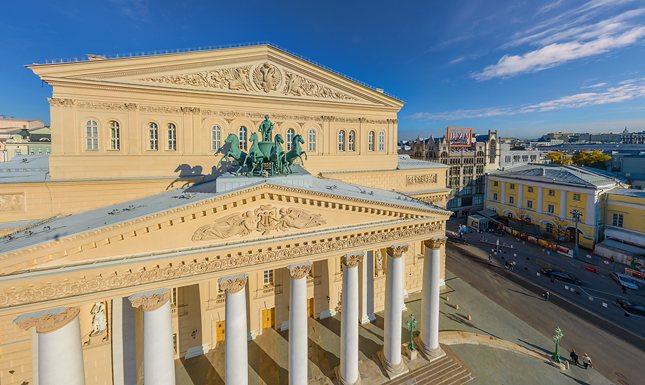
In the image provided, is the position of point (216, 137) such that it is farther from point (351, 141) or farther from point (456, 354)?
point (456, 354)

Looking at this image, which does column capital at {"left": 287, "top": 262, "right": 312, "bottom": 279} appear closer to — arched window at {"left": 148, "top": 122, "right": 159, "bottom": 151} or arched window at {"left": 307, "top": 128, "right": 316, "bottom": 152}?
arched window at {"left": 307, "top": 128, "right": 316, "bottom": 152}

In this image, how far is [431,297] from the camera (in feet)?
56.7

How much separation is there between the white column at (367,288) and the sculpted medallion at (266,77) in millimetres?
15483

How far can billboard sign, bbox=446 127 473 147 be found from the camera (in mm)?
62938

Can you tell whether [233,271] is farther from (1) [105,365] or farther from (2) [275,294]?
(1) [105,365]

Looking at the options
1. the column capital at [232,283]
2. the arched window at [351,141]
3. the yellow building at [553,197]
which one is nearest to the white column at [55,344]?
the column capital at [232,283]

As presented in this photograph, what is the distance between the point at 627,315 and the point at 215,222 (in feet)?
115

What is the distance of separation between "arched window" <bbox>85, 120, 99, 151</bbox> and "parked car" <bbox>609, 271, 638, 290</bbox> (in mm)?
49380

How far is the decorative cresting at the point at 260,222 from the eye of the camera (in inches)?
492

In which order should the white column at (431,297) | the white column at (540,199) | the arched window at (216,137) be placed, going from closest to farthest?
the white column at (431,297), the arched window at (216,137), the white column at (540,199)

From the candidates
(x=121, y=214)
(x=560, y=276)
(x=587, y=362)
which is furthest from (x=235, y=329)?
(x=560, y=276)

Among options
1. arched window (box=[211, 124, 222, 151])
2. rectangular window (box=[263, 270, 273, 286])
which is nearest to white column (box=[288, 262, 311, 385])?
rectangular window (box=[263, 270, 273, 286])

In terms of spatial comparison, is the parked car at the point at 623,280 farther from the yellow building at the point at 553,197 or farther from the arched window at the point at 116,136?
the arched window at the point at 116,136

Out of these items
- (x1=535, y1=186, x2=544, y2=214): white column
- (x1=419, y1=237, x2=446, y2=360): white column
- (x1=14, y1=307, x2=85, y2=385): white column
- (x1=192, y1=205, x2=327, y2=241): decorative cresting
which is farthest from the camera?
(x1=535, y1=186, x2=544, y2=214): white column
